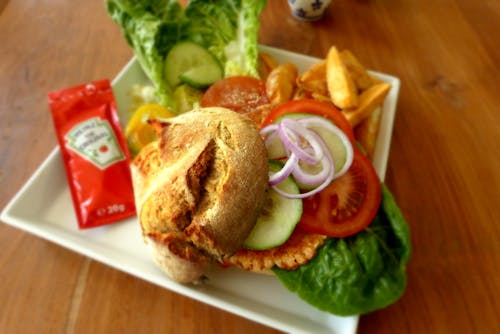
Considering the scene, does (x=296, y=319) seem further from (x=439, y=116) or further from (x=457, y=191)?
(x=439, y=116)

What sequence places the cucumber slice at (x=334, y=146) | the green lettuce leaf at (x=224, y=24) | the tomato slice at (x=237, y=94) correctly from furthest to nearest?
the green lettuce leaf at (x=224, y=24), the tomato slice at (x=237, y=94), the cucumber slice at (x=334, y=146)

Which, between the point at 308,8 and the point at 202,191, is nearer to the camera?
the point at 202,191

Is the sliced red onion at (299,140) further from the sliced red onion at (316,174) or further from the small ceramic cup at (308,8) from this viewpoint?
the small ceramic cup at (308,8)

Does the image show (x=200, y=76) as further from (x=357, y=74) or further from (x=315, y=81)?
(x=357, y=74)

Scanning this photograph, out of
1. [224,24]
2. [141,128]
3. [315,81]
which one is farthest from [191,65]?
[315,81]

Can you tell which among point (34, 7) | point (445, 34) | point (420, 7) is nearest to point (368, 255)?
point (445, 34)

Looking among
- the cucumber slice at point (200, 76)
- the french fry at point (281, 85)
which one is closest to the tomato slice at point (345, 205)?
the french fry at point (281, 85)
